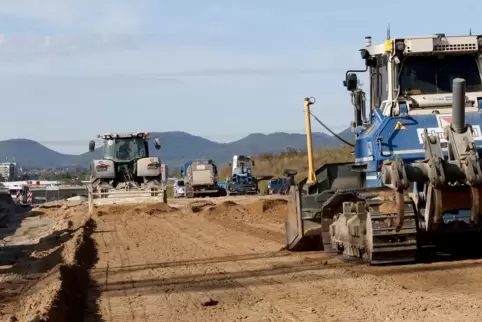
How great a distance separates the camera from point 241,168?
62.6 metres

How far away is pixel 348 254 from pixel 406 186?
2449 millimetres

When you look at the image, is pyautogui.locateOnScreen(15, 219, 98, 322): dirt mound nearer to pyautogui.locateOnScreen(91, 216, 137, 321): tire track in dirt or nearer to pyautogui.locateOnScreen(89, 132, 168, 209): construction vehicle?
pyautogui.locateOnScreen(91, 216, 137, 321): tire track in dirt

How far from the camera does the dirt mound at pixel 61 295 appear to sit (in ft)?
28.9

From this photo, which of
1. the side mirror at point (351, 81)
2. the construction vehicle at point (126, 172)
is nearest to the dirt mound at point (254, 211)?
the construction vehicle at point (126, 172)

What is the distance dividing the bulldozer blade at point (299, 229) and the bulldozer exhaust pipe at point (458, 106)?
361 centimetres

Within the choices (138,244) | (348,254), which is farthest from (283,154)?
(348,254)

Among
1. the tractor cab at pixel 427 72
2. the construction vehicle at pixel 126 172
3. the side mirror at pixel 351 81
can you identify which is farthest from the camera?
the construction vehicle at pixel 126 172

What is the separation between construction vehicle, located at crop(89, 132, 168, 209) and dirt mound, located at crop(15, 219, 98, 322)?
14.9 m

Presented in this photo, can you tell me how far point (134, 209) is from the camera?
2862 cm

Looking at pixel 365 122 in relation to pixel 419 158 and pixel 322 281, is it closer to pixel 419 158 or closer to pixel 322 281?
pixel 419 158

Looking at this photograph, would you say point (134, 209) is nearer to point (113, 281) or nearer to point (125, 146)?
point (125, 146)

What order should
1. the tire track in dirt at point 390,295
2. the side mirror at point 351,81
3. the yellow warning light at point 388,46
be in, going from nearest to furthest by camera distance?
the tire track in dirt at point 390,295
the yellow warning light at point 388,46
the side mirror at point 351,81

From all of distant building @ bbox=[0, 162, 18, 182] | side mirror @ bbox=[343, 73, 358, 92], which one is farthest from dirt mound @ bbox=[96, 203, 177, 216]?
distant building @ bbox=[0, 162, 18, 182]

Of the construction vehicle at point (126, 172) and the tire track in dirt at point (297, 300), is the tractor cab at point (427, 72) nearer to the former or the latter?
the tire track in dirt at point (297, 300)
